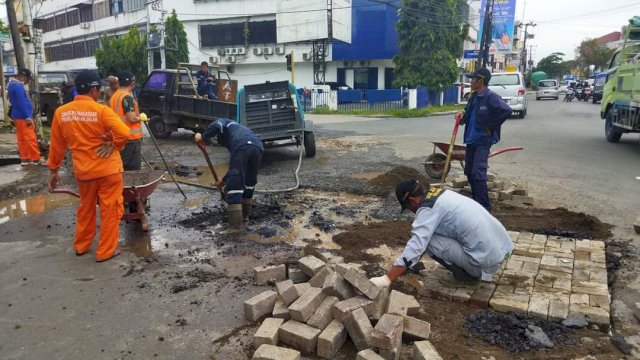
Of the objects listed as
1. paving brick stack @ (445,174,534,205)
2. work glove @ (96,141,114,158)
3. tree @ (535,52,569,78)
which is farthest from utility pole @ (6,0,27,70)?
tree @ (535,52,569,78)

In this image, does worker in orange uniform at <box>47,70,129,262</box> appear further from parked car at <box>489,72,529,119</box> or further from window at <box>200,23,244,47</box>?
window at <box>200,23,244,47</box>

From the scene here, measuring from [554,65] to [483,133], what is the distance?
269 ft

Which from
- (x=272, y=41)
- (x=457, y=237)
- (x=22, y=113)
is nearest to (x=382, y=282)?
(x=457, y=237)

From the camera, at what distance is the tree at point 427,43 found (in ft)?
85.0

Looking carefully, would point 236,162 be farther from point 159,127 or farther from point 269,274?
point 159,127

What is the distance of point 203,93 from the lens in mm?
12266

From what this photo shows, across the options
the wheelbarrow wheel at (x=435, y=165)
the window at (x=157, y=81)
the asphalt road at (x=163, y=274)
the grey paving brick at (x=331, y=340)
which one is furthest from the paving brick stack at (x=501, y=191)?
the window at (x=157, y=81)

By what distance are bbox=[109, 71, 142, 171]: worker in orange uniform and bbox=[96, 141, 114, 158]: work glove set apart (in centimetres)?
146

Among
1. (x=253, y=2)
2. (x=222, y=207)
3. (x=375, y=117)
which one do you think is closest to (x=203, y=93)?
(x=222, y=207)

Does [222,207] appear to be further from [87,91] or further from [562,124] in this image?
[562,124]

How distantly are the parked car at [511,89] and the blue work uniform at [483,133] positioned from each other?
47.4 ft

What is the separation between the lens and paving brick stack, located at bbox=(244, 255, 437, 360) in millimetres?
2863

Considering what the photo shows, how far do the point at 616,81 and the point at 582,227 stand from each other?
8.03 m

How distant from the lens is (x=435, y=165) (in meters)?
8.05
